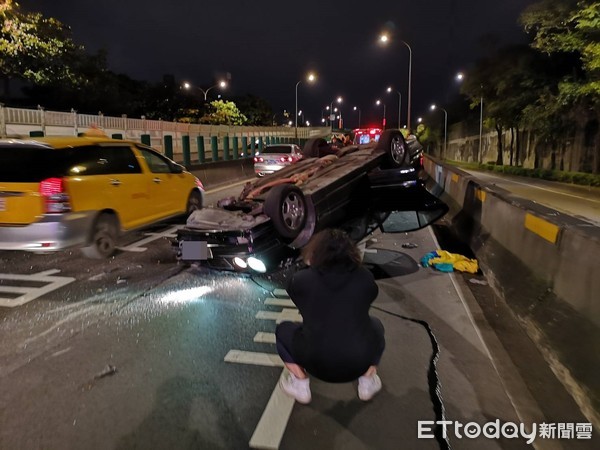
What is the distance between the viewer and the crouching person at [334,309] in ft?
9.95

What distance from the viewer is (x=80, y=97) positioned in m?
44.6

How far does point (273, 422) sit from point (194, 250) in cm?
288

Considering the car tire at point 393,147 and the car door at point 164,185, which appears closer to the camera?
the car door at point 164,185

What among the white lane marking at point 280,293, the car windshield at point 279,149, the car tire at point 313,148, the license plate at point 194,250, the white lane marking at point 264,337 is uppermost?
the car tire at point 313,148

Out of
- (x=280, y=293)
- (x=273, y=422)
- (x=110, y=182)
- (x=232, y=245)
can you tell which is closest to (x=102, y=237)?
(x=110, y=182)

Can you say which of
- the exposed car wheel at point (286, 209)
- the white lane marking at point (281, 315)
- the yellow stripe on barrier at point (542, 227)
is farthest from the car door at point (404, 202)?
the white lane marking at point (281, 315)

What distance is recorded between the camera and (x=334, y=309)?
3031mm

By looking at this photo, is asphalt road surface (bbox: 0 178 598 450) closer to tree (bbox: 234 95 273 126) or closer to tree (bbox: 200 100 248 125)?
tree (bbox: 200 100 248 125)

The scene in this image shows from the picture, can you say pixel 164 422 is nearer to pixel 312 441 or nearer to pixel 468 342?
pixel 312 441

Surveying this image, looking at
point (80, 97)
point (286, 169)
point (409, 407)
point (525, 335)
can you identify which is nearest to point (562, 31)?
point (286, 169)

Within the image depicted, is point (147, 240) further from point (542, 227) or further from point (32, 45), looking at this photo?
point (32, 45)

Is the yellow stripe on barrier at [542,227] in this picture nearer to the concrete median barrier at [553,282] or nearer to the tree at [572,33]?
the concrete median barrier at [553,282]

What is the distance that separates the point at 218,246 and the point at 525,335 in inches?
131

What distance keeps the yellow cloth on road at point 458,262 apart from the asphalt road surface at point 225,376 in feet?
2.13
